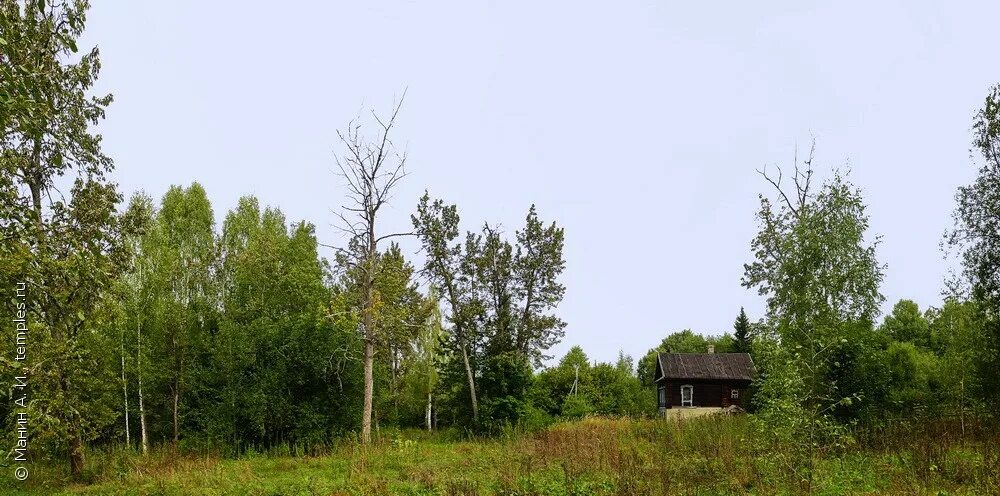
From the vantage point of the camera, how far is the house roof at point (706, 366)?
126 ft

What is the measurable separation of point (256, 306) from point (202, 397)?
6.76 m

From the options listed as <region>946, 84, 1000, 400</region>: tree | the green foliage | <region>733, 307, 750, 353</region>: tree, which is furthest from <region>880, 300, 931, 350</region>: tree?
<region>946, 84, 1000, 400</region>: tree

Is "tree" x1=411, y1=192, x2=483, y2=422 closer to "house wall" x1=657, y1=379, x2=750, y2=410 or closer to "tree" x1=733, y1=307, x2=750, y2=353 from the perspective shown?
"house wall" x1=657, y1=379, x2=750, y2=410

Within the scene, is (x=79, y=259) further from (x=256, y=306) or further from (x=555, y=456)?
(x=256, y=306)

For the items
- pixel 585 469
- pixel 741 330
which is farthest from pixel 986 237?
pixel 741 330

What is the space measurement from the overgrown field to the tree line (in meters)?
0.93

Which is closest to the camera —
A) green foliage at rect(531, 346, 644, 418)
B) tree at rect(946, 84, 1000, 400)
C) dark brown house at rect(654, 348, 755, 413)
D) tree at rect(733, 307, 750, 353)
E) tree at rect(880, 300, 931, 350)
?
tree at rect(946, 84, 1000, 400)

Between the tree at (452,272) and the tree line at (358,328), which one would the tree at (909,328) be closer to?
the tree line at (358,328)

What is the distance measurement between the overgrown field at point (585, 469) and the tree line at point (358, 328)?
929mm

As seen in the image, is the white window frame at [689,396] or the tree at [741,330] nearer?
the white window frame at [689,396]

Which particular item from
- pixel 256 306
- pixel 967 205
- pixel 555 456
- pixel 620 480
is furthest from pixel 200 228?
pixel 967 205

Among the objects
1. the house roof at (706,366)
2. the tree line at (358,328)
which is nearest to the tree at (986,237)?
the tree line at (358,328)

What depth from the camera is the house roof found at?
38.4m

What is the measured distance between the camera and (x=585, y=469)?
12.4 meters
